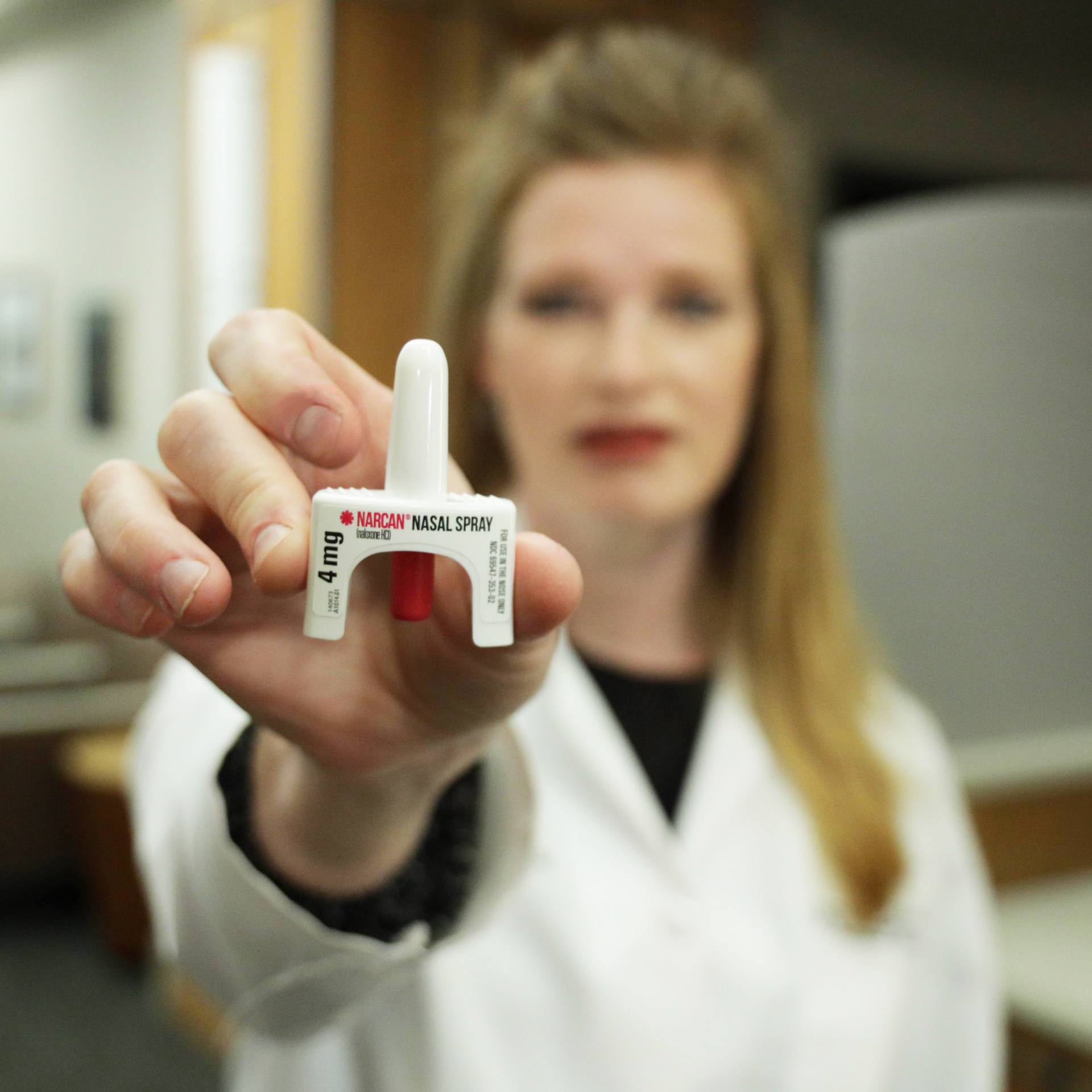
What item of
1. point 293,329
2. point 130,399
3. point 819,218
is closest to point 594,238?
point 293,329

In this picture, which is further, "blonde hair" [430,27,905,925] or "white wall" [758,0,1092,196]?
"white wall" [758,0,1092,196]

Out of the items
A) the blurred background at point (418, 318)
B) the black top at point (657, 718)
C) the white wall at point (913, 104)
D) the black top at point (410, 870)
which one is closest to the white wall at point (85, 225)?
the blurred background at point (418, 318)

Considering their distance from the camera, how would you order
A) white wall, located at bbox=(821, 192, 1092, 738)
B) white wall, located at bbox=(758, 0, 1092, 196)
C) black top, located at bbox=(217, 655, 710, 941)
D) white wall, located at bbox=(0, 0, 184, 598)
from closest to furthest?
black top, located at bbox=(217, 655, 710, 941) → white wall, located at bbox=(0, 0, 184, 598) → white wall, located at bbox=(821, 192, 1092, 738) → white wall, located at bbox=(758, 0, 1092, 196)

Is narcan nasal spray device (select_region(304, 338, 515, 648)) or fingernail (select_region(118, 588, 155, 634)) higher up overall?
narcan nasal spray device (select_region(304, 338, 515, 648))

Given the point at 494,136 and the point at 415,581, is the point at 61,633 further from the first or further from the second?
the point at 415,581

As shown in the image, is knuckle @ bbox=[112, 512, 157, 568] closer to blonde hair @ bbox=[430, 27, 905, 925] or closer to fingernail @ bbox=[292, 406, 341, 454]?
fingernail @ bbox=[292, 406, 341, 454]

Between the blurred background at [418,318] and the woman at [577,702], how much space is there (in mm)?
53

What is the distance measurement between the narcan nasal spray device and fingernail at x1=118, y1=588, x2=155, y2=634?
0.04 metres

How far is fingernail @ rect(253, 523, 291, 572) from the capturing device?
176 millimetres

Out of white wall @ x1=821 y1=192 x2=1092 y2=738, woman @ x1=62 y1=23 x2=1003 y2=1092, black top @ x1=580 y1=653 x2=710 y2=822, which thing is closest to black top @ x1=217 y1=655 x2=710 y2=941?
woman @ x1=62 y1=23 x2=1003 y2=1092

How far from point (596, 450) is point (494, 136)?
23 centimetres

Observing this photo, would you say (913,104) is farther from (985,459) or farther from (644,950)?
(644,950)

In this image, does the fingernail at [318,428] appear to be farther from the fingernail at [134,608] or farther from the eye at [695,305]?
the eye at [695,305]

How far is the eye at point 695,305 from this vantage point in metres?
0.43
